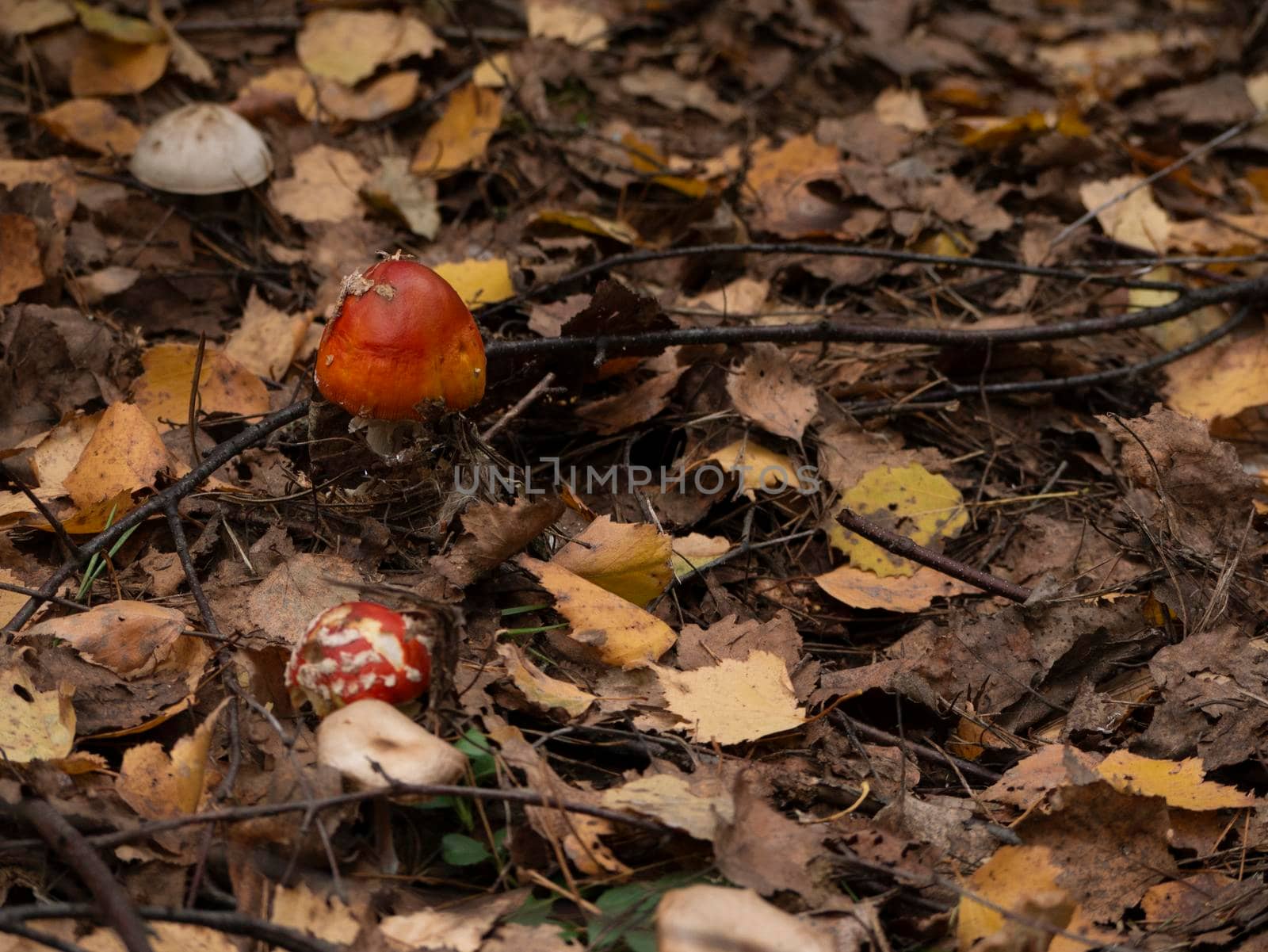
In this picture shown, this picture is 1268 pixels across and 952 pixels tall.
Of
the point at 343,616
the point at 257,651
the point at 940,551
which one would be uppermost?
the point at 343,616

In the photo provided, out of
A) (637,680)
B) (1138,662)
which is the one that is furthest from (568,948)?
(1138,662)

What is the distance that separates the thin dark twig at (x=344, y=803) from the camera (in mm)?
1788

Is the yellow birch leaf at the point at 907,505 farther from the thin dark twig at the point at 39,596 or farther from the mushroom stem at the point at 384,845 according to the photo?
the thin dark twig at the point at 39,596

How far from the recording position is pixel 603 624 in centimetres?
242

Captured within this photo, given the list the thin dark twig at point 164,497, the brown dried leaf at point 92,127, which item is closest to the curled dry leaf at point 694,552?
the thin dark twig at point 164,497

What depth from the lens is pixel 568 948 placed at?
6.02ft

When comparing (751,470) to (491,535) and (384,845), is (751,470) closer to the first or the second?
(491,535)

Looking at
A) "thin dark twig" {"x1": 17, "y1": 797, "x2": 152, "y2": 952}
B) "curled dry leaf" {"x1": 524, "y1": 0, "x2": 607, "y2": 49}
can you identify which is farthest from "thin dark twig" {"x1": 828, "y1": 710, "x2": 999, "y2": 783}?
"curled dry leaf" {"x1": 524, "y1": 0, "x2": 607, "y2": 49}

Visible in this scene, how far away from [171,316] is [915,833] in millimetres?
2791

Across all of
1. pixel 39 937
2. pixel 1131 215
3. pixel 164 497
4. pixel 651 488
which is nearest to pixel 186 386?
pixel 164 497

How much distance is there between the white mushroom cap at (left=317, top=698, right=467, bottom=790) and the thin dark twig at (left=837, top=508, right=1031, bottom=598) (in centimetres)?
118

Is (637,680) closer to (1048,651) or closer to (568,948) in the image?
(568,948)

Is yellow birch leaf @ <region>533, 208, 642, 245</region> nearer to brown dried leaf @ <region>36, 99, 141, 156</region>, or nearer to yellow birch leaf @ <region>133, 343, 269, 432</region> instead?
yellow birch leaf @ <region>133, 343, 269, 432</region>

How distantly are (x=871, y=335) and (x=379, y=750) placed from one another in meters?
1.94
